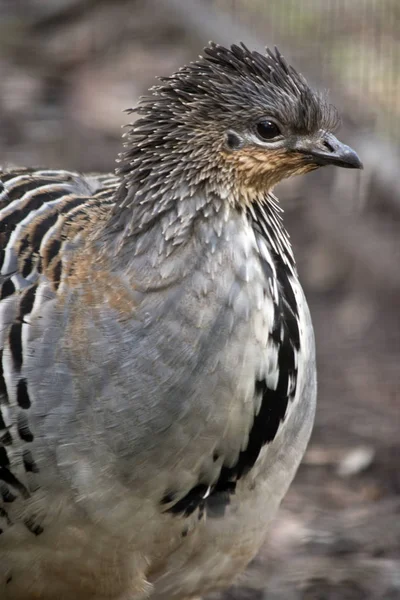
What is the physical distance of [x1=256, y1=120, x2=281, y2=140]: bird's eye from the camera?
3.98 meters

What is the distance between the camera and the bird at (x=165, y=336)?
3953 millimetres

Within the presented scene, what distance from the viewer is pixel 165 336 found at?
395 centimetres

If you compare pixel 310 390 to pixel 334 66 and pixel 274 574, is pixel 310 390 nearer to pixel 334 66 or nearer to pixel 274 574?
pixel 274 574

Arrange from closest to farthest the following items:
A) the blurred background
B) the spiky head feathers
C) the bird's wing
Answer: the spiky head feathers < the bird's wing < the blurred background

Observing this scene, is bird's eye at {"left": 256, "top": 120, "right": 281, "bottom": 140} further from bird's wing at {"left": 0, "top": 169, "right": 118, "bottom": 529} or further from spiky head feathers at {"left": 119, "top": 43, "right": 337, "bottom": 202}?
bird's wing at {"left": 0, "top": 169, "right": 118, "bottom": 529}

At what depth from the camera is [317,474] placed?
631cm

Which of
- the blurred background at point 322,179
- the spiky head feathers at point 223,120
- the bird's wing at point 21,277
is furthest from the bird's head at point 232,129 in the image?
the blurred background at point 322,179

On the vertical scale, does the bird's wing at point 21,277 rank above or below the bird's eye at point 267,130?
below

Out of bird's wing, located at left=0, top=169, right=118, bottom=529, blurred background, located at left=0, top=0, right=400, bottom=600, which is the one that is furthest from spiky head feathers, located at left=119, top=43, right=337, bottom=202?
blurred background, located at left=0, top=0, right=400, bottom=600

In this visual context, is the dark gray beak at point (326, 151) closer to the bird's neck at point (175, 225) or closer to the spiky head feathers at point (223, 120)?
the spiky head feathers at point (223, 120)

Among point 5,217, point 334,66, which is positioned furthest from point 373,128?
point 5,217

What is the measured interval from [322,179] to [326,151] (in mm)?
4589

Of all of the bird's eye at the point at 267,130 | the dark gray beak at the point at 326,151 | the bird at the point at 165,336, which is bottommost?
the bird at the point at 165,336

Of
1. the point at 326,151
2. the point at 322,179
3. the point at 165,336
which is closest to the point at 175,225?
the point at 165,336
